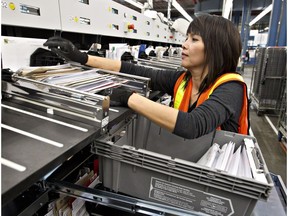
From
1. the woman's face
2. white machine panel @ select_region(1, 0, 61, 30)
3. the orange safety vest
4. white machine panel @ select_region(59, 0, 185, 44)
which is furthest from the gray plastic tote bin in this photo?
white machine panel @ select_region(59, 0, 185, 44)

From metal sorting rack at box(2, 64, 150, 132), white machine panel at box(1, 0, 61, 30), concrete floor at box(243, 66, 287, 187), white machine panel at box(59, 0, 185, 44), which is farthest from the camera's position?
concrete floor at box(243, 66, 287, 187)

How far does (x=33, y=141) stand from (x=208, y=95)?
897mm

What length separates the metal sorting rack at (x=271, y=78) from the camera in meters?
4.30

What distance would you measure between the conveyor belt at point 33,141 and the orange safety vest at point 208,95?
55 centimetres

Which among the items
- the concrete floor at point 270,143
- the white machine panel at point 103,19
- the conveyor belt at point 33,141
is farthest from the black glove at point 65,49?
the concrete floor at point 270,143

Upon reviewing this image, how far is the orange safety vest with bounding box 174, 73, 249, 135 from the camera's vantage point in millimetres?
1127

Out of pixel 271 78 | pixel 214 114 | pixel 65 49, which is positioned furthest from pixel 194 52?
pixel 271 78

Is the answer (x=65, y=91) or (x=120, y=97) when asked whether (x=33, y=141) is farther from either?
(x=120, y=97)

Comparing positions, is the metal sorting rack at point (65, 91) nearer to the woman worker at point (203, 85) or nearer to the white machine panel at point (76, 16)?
the woman worker at point (203, 85)

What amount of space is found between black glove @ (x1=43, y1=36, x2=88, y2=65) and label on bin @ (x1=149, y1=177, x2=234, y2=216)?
90cm

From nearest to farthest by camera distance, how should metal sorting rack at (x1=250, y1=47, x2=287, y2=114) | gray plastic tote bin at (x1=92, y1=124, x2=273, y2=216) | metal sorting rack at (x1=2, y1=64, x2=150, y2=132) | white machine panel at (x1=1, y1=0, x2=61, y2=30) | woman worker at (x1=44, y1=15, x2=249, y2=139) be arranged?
gray plastic tote bin at (x1=92, y1=124, x2=273, y2=216), metal sorting rack at (x1=2, y1=64, x2=150, y2=132), woman worker at (x1=44, y1=15, x2=249, y2=139), white machine panel at (x1=1, y1=0, x2=61, y2=30), metal sorting rack at (x1=250, y1=47, x2=287, y2=114)

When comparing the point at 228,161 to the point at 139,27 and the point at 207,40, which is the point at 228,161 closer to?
the point at 207,40

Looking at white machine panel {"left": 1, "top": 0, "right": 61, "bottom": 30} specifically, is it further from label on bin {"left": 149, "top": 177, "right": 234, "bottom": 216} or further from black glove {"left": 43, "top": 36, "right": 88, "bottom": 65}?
label on bin {"left": 149, "top": 177, "right": 234, "bottom": 216}

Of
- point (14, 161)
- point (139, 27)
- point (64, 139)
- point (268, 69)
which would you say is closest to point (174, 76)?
point (64, 139)
